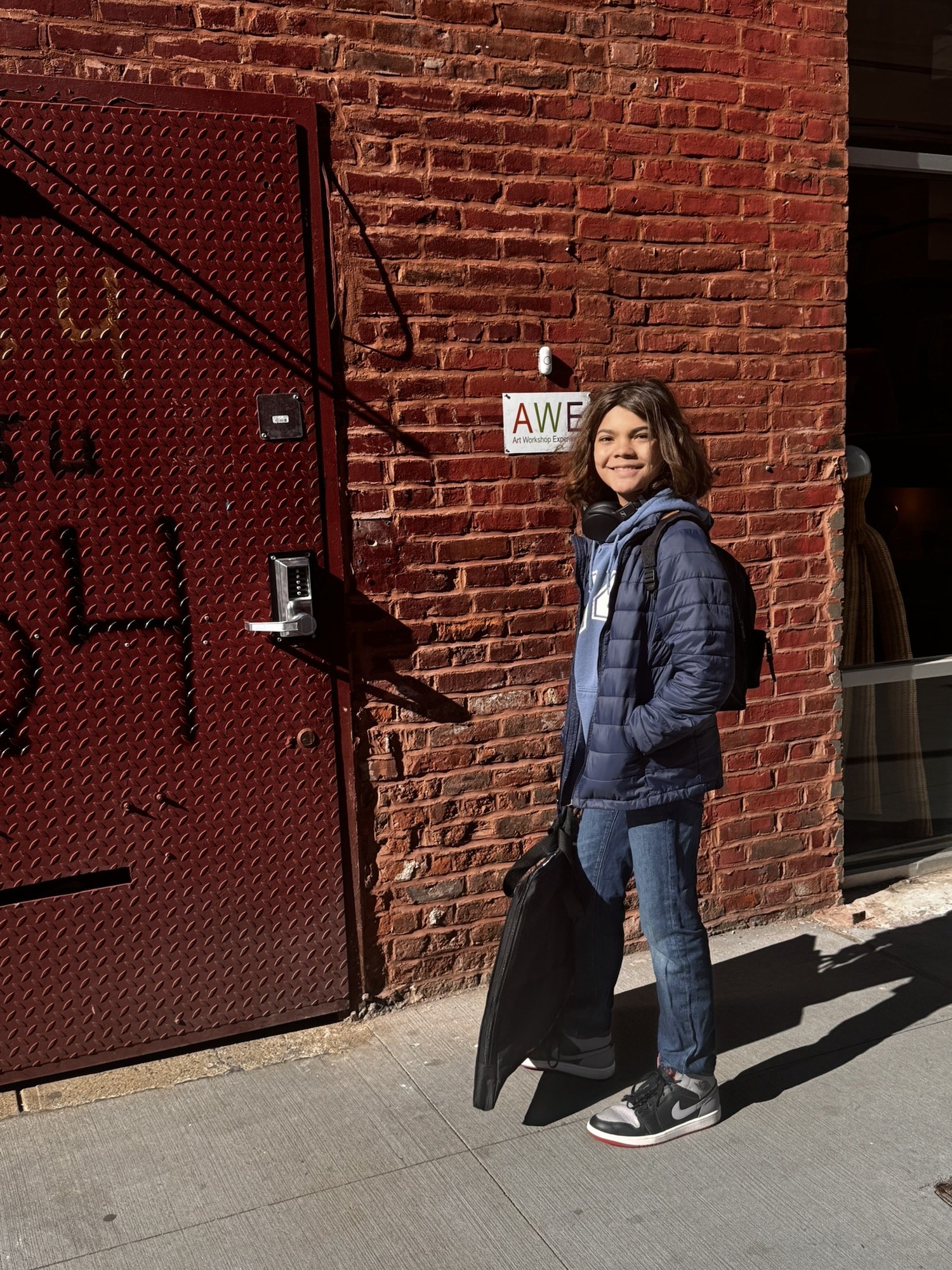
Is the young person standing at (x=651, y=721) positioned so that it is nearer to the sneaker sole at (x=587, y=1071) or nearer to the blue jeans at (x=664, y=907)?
the blue jeans at (x=664, y=907)

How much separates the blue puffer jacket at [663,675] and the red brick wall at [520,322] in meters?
0.86

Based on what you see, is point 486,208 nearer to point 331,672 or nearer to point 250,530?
point 250,530

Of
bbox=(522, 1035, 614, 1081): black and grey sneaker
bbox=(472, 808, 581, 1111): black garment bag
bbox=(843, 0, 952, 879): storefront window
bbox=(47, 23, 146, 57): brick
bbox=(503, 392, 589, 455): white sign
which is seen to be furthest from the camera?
bbox=(843, 0, 952, 879): storefront window

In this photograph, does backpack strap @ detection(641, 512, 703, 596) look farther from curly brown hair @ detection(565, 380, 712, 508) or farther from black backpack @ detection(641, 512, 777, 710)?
curly brown hair @ detection(565, 380, 712, 508)

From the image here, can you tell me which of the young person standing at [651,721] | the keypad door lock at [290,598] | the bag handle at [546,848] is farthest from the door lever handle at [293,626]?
the bag handle at [546,848]

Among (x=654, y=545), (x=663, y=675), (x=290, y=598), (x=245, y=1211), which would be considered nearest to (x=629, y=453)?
(x=654, y=545)

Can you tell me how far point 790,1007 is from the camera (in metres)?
3.82

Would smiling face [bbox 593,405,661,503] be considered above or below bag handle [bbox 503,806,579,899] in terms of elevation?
above

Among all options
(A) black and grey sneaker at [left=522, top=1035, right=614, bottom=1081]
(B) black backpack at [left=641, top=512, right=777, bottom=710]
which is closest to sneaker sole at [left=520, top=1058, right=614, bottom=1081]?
(A) black and grey sneaker at [left=522, top=1035, right=614, bottom=1081]

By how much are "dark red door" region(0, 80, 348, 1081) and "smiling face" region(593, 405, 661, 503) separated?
0.95 metres

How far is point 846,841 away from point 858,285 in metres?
2.33

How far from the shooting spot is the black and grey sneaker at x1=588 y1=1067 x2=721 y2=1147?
304cm

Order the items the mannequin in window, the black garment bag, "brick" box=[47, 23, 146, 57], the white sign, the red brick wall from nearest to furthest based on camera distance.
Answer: the black garment bag, "brick" box=[47, 23, 146, 57], the red brick wall, the white sign, the mannequin in window

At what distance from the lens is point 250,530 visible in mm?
3471
